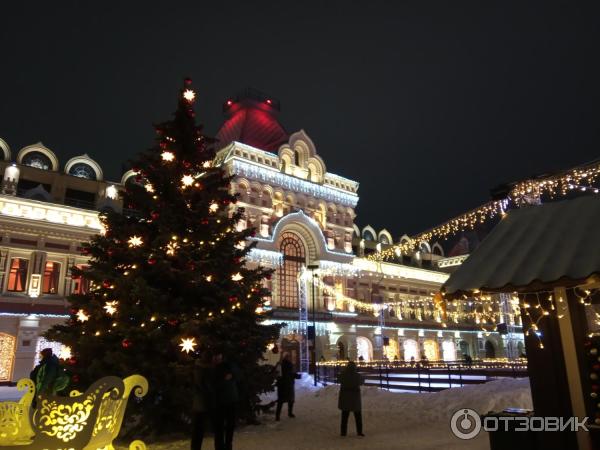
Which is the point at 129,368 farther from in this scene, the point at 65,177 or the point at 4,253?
the point at 65,177

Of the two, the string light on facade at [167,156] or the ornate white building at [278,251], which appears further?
the ornate white building at [278,251]

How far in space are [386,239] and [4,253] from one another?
114 feet

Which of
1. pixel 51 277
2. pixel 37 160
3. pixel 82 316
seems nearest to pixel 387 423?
pixel 82 316

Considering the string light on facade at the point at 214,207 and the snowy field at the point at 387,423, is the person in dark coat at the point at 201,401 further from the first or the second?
the string light on facade at the point at 214,207

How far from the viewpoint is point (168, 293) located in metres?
9.70

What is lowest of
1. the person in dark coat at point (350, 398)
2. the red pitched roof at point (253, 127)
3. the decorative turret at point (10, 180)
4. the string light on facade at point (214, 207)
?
the person in dark coat at point (350, 398)

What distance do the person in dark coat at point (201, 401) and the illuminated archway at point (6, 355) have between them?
22661 mm

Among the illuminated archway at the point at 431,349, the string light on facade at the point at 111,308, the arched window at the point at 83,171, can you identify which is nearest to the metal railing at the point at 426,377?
the string light on facade at the point at 111,308

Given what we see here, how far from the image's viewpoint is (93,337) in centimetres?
905

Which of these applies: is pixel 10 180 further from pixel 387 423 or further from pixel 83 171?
pixel 387 423

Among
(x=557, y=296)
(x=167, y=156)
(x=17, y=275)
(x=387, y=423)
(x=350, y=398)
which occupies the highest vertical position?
(x=167, y=156)

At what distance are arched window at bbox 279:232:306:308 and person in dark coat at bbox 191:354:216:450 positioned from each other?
1016 inches

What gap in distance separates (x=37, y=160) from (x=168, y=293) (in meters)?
25.9

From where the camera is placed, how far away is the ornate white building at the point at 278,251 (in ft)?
85.7
